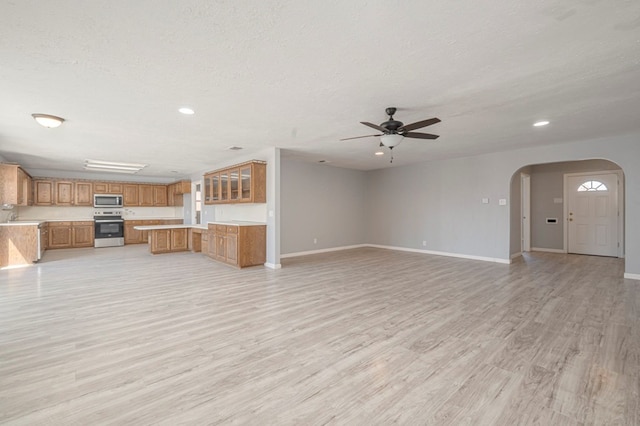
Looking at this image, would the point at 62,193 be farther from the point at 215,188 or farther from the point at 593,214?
the point at 593,214

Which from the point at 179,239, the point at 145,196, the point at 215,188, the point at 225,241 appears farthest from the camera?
the point at 145,196

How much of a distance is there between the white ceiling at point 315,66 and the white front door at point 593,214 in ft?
10.4

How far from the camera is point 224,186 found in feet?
23.3

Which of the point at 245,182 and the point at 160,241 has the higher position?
the point at 245,182

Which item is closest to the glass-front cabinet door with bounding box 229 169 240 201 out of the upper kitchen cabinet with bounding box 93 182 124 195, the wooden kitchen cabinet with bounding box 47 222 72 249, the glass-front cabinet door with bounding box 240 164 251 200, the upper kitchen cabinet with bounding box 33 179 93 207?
the glass-front cabinet door with bounding box 240 164 251 200

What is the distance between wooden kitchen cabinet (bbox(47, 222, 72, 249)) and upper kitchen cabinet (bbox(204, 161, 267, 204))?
495 centimetres

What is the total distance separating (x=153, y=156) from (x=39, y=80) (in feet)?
13.4

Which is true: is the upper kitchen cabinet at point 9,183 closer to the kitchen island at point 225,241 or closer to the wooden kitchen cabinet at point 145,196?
the kitchen island at point 225,241

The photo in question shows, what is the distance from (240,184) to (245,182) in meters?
0.23

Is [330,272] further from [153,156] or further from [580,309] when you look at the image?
[153,156]

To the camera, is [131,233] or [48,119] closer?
[48,119]

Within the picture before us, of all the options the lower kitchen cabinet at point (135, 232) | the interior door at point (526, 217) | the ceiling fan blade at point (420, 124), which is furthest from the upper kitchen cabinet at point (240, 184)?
the interior door at point (526, 217)

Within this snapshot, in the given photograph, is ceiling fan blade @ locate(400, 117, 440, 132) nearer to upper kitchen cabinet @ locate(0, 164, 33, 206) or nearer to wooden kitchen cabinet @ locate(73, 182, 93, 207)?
upper kitchen cabinet @ locate(0, 164, 33, 206)

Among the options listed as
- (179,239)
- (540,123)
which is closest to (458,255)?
(540,123)
